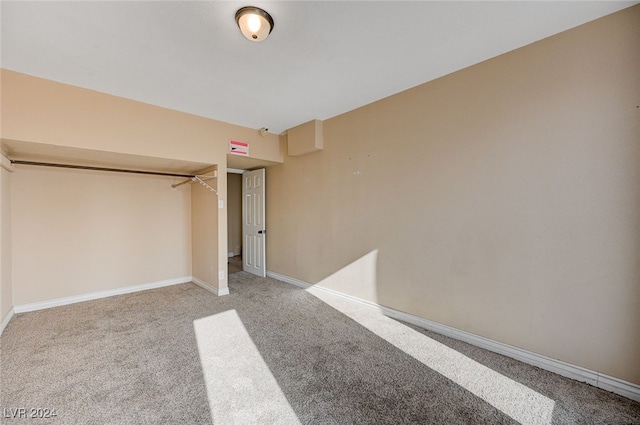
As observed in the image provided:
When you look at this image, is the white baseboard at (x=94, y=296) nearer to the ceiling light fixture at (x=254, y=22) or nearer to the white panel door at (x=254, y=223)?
the white panel door at (x=254, y=223)

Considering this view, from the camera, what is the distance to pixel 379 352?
2416 mm

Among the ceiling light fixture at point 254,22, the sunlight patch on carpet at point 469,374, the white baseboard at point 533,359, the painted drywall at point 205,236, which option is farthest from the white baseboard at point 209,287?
the ceiling light fixture at point 254,22

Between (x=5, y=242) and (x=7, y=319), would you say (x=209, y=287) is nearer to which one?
(x=7, y=319)

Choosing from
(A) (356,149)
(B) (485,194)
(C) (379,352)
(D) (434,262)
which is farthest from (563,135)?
(C) (379,352)

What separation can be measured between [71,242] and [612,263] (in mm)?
5939

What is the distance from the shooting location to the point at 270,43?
7.06 ft

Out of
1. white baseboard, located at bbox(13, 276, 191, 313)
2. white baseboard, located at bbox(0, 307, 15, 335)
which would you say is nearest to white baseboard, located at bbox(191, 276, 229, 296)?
white baseboard, located at bbox(13, 276, 191, 313)

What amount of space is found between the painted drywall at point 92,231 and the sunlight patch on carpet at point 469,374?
3.49 metres

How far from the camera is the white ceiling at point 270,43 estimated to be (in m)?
1.81

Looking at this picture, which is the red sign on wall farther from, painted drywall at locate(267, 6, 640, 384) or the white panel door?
painted drywall at locate(267, 6, 640, 384)

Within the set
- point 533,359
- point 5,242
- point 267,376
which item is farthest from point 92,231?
point 533,359

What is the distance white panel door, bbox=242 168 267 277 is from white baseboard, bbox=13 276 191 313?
1.21m

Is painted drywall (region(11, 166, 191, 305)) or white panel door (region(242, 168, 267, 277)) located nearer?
painted drywall (region(11, 166, 191, 305))

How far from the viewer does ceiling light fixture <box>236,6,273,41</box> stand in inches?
69.9
